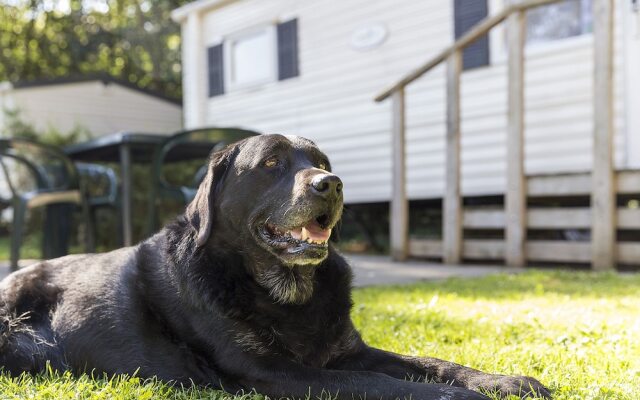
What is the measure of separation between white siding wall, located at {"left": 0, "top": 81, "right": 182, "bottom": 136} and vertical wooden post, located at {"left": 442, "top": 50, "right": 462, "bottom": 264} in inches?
404

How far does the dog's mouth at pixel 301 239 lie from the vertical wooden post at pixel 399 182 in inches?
162

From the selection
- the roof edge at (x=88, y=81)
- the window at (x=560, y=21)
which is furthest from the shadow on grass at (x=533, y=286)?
the roof edge at (x=88, y=81)

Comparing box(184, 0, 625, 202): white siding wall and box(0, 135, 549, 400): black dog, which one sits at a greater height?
box(184, 0, 625, 202): white siding wall

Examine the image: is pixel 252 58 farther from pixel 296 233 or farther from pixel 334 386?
pixel 334 386

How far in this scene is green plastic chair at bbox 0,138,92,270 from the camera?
4.81 m

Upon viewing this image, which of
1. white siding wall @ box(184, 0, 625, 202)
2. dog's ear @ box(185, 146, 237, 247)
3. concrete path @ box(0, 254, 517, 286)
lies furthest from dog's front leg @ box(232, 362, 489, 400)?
white siding wall @ box(184, 0, 625, 202)

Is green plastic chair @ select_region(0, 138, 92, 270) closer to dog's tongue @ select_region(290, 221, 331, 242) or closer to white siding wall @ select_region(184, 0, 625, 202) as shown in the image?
dog's tongue @ select_region(290, 221, 331, 242)

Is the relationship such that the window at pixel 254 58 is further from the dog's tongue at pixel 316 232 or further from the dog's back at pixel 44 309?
the dog's tongue at pixel 316 232

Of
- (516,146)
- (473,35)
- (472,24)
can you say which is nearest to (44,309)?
(516,146)

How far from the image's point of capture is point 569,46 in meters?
6.95

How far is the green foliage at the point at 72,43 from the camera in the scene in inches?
893

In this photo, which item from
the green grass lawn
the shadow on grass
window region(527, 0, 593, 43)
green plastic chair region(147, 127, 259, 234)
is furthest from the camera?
window region(527, 0, 593, 43)

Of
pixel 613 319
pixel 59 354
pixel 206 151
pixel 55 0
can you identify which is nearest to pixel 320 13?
pixel 206 151

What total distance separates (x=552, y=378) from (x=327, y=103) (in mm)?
7822
